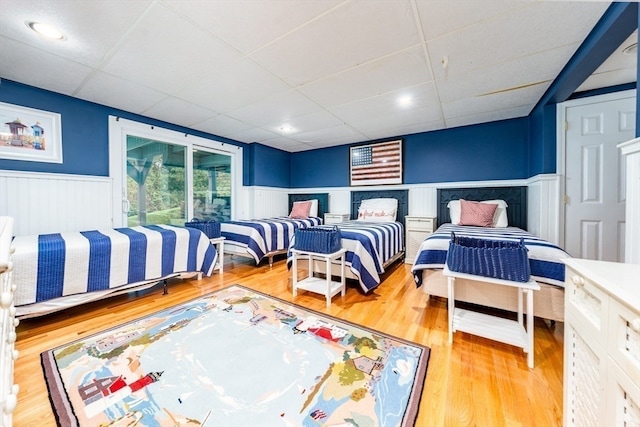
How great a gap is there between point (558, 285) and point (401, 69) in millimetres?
2113

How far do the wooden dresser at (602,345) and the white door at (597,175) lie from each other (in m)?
2.33

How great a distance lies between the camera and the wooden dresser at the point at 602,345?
610mm

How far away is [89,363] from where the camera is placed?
57.9 inches

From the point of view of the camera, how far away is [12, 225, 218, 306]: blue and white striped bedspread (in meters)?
1.77

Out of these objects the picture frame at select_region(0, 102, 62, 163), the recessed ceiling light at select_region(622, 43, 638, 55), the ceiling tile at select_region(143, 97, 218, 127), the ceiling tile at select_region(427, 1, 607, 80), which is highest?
the ceiling tile at select_region(143, 97, 218, 127)

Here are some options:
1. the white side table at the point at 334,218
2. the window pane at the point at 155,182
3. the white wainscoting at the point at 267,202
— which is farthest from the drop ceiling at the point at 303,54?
the white side table at the point at 334,218

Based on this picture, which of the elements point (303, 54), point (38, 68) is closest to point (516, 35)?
point (303, 54)

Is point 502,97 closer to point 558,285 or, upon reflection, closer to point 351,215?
point 558,285

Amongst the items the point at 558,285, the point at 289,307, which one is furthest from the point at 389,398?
the point at 558,285

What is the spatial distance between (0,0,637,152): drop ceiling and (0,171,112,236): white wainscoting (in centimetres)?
100

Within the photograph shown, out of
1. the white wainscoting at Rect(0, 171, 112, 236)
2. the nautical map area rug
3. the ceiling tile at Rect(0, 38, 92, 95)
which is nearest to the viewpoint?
the nautical map area rug

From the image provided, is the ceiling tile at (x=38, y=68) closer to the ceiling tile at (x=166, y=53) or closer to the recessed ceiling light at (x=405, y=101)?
the ceiling tile at (x=166, y=53)

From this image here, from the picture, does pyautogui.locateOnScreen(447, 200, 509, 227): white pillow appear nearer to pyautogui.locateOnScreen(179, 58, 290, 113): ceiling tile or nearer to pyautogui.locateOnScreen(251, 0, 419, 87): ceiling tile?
pyautogui.locateOnScreen(251, 0, 419, 87): ceiling tile

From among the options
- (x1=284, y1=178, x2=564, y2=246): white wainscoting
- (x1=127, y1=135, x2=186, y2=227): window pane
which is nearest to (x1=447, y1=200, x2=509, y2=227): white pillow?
(x1=284, y1=178, x2=564, y2=246): white wainscoting
